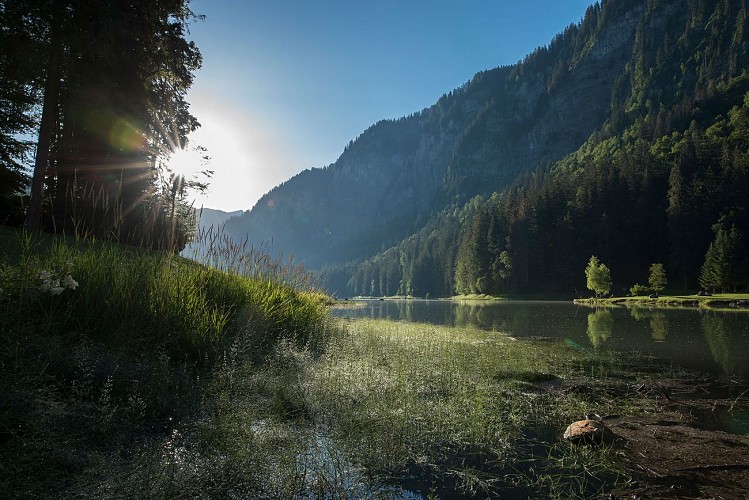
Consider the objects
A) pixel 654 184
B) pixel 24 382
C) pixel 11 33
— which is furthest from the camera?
pixel 654 184

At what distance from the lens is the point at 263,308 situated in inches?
343

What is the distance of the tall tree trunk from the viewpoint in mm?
12500

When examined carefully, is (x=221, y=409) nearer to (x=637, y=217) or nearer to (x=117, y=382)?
(x=117, y=382)

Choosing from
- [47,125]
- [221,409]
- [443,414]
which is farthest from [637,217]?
[221,409]

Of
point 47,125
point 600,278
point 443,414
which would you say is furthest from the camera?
point 600,278

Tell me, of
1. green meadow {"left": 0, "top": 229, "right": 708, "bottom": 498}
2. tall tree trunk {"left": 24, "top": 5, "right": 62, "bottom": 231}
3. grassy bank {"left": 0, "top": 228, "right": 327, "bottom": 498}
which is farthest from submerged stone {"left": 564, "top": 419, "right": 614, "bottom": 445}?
tall tree trunk {"left": 24, "top": 5, "right": 62, "bottom": 231}

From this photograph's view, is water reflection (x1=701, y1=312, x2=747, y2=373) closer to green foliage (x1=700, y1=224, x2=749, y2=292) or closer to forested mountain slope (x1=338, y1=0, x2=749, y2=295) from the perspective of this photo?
green foliage (x1=700, y1=224, x2=749, y2=292)

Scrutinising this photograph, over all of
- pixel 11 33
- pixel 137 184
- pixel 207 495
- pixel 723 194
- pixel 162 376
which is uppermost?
pixel 723 194

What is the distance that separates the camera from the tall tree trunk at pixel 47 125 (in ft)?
41.0

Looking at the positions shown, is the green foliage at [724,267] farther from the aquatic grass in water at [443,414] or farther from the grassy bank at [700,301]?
the aquatic grass in water at [443,414]

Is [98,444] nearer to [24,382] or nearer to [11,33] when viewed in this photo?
[24,382]

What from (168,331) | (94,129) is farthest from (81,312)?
(94,129)

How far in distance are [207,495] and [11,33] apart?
17660 millimetres

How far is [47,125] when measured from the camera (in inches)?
519
